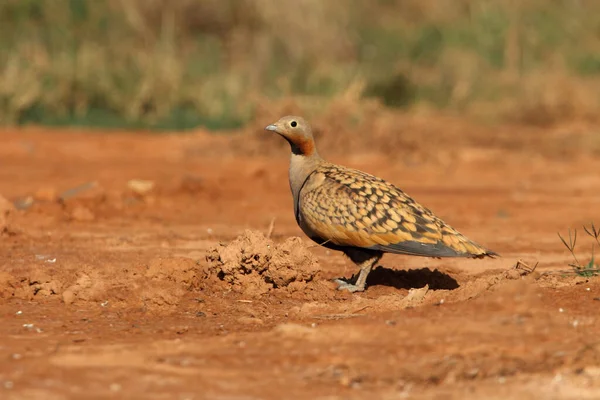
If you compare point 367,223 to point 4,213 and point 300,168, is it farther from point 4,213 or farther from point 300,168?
point 4,213

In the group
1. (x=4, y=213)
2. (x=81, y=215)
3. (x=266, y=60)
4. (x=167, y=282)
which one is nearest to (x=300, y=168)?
(x=167, y=282)

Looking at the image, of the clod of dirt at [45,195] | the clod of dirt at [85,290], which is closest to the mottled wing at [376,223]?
the clod of dirt at [85,290]

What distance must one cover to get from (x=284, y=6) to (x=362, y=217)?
13.9 metres

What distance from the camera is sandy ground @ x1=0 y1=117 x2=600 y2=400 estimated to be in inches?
182

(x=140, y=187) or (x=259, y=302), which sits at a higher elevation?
(x=259, y=302)

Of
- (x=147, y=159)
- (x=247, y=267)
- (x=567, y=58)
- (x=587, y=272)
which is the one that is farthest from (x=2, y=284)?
(x=567, y=58)

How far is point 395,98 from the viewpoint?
18844 millimetres

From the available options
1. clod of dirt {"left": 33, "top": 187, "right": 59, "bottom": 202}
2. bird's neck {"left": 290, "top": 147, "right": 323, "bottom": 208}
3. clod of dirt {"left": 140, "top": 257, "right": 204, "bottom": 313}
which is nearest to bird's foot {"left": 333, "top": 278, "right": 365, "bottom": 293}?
bird's neck {"left": 290, "top": 147, "right": 323, "bottom": 208}

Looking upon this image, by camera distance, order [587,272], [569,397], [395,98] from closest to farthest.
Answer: [569,397]
[587,272]
[395,98]

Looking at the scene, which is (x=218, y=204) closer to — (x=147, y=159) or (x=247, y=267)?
(x=147, y=159)

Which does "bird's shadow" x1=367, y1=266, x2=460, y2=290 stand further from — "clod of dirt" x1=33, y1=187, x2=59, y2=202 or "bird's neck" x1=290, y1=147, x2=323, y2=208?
"clod of dirt" x1=33, y1=187, x2=59, y2=202

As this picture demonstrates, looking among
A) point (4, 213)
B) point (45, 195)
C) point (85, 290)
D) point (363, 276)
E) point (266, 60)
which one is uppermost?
point (266, 60)

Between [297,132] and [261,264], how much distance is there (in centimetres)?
101

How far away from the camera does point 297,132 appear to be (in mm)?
7395
